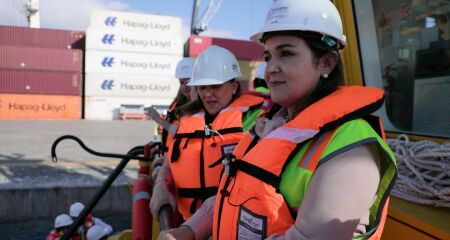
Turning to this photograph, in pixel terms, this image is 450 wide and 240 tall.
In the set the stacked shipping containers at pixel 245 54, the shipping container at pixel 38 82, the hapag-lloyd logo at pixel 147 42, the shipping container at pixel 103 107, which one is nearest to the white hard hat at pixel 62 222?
the shipping container at pixel 103 107

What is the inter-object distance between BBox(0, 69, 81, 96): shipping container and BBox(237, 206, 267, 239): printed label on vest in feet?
87.9

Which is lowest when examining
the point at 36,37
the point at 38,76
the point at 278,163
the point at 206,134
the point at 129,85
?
the point at 278,163

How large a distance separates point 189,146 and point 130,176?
3.95 m

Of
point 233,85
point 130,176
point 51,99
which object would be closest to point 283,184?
point 233,85

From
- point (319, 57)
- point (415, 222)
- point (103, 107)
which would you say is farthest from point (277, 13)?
point (103, 107)

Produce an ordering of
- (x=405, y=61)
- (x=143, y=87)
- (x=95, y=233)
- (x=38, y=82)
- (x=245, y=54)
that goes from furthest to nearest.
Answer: (x=245, y=54), (x=143, y=87), (x=38, y=82), (x=95, y=233), (x=405, y=61)

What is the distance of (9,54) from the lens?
83.4 feet

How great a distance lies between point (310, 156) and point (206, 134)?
1.18 meters

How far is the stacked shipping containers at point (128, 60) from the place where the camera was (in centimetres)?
2647

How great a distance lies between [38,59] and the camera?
25750 mm

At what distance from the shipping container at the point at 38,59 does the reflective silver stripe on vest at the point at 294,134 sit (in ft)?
89.2

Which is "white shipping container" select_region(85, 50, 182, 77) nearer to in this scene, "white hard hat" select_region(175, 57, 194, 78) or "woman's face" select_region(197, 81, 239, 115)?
"white hard hat" select_region(175, 57, 194, 78)

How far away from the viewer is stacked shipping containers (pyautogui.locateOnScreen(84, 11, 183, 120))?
86.8 feet

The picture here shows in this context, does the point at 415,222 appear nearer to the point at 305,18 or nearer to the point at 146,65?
the point at 305,18
